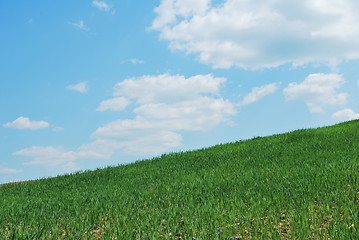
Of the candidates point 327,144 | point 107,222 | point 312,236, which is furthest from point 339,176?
point 327,144

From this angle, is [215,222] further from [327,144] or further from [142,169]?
[327,144]

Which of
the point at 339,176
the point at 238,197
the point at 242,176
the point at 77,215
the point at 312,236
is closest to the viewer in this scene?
the point at 312,236

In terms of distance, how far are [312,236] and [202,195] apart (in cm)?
374

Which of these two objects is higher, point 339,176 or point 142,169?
point 142,169

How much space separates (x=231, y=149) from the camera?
66.8 feet

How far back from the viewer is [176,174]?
14.7 m

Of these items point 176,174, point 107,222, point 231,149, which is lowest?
point 107,222

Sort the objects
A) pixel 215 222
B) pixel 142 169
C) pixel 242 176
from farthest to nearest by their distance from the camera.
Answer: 1. pixel 142 169
2. pixel 242 176
3. pixel 215 222

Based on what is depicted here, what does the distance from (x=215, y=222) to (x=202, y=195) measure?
9.09ft

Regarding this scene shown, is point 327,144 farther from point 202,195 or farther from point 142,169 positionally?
point 202,195

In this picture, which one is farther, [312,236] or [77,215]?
[77,215]

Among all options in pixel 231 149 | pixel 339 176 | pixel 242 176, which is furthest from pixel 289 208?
pixel 231 149

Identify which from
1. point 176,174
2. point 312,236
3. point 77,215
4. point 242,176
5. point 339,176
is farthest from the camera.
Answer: point 176,174

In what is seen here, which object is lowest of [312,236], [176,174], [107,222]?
[312,236]
